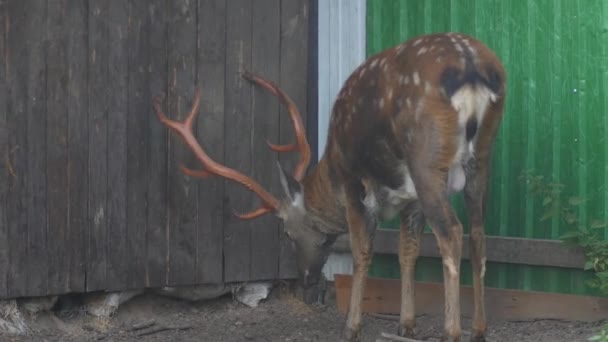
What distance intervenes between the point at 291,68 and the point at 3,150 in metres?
2.22

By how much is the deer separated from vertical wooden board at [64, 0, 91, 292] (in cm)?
52

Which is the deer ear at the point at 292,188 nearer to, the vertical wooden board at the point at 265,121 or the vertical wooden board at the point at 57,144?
the vertical wooden board at the point at 265,121

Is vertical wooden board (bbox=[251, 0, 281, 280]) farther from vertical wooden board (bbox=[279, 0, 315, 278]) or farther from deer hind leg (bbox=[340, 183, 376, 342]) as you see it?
deer hind leg (bbox=[340, 183, 376, 342])

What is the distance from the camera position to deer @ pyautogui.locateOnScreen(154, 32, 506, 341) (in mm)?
6356

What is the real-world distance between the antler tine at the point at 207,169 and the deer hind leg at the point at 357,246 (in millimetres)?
556

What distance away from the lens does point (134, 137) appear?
771 cm

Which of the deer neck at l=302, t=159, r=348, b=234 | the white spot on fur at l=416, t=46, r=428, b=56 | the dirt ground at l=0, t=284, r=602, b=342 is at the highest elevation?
the white spot on fur at l=416, t=46, r=428, b=56

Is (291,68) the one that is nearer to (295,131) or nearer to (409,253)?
(295,131)

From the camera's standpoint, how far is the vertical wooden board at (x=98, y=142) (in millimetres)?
7496

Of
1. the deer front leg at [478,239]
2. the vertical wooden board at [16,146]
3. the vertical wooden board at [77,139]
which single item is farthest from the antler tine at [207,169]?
the deer front leg at [478,239]

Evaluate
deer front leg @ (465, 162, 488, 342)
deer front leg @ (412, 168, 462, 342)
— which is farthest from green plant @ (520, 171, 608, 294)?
deer front leg @ (412, 168, 462, 342)

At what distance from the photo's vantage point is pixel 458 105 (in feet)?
20.7

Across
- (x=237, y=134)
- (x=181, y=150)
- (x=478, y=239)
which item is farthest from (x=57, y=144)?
(x=478, y=239)

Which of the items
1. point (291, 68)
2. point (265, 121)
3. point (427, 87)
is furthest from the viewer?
point (291, 68)
